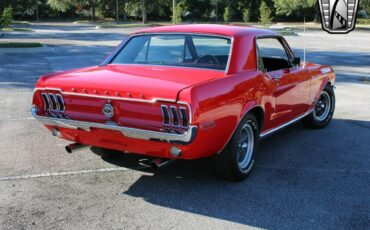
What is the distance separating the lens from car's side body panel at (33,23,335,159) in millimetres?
3984

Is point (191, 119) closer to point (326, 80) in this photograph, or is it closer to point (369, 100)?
point (326, 80)

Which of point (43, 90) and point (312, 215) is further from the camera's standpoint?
point (43, 90)

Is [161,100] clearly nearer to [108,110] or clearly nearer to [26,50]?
[108,110]

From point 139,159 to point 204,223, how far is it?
1750mm

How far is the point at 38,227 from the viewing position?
369cm

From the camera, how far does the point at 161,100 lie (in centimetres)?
395

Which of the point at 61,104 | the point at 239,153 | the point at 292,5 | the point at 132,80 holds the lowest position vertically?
the point at 239,153

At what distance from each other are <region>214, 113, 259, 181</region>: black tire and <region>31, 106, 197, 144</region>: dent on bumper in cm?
68

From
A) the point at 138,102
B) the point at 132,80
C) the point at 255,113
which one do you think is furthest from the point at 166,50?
the point at 138,102

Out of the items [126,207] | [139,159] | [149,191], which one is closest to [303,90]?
[139,159]

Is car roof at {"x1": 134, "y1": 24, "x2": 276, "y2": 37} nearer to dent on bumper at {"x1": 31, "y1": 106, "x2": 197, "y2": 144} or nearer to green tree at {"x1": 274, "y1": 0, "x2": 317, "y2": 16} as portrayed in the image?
dent on bumper at {"x1": 31, "y1": 106, "x2": 197, "y2": 144}

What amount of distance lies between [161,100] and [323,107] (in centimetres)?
402

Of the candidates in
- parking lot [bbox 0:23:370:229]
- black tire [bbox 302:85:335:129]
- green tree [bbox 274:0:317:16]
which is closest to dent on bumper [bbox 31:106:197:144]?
parking lot [bbox 0:23:370:229]

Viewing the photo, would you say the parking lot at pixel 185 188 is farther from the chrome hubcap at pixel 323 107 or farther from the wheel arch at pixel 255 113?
the wheel arch at pixel 255 113
